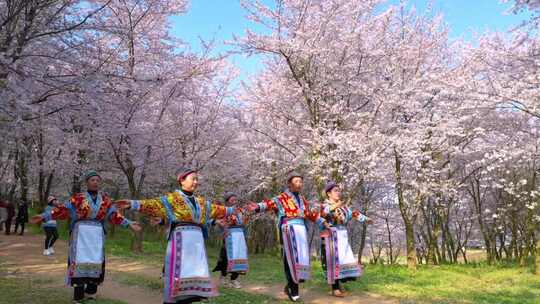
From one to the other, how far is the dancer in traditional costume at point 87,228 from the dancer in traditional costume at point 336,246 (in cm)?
322

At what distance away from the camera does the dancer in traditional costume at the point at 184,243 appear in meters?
5.24

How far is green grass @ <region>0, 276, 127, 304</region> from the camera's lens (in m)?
6.54

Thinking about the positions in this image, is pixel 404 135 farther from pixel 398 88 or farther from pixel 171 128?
pixel 171 128

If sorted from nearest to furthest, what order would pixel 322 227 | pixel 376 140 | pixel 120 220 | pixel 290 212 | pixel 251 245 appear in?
pixel 120 220 < pixel 290 212 < pixel 322 227 < pixel 376 140 < pixel 251 245

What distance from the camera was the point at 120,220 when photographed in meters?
6.42

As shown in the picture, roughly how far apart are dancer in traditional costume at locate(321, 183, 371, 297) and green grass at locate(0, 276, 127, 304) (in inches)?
136

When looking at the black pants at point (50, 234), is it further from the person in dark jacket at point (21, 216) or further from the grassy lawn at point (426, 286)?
the person in dark jacket at point (21, 216)

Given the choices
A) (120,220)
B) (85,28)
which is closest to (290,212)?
(120,220)

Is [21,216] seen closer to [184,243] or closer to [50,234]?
[50,234]

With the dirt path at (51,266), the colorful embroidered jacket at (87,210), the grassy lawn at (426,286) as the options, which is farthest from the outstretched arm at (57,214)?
the grassy lawn at (426,286)

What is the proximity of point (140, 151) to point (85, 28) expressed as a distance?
6899mm

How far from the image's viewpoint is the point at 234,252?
8789mm

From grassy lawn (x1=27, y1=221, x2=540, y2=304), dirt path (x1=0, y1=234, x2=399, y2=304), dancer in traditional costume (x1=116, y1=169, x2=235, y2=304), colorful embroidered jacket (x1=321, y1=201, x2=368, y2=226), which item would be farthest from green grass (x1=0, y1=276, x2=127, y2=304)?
colorful embroidered jacket (x1=321, y1=201, x2=368, y2=226)

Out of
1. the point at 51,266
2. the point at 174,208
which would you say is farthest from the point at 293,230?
the point at 51,266
